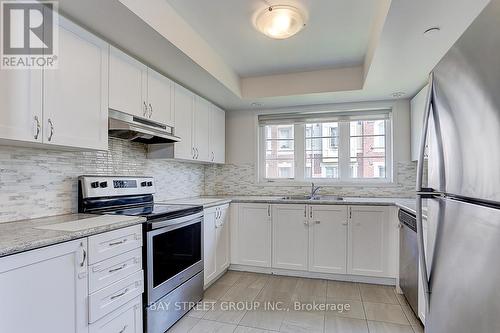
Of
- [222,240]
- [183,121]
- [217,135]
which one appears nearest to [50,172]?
[183,121]

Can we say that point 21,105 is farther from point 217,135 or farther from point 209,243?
point 217,135

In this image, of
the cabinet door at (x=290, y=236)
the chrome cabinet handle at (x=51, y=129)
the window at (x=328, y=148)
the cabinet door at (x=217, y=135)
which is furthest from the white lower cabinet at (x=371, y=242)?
the chrome cabinet handle at (x=51, y=129)

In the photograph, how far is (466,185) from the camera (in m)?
0.88

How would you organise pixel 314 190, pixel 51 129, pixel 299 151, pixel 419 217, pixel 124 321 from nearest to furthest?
pixel 419 217, pixel 51 129, pixel 124 321, pixel 314 190, pixel 299 151

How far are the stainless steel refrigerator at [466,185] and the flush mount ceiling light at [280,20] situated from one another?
4.03 ft

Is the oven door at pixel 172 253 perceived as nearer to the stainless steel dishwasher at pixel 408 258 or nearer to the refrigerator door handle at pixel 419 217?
the refrigerator door handle at pixel 419 217

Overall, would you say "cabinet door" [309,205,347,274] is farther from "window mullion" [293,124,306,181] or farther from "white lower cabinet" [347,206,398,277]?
"window mullion" [293,124,306,181]

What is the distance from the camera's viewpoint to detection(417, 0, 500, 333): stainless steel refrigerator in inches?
29.3

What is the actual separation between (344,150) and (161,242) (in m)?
2.73

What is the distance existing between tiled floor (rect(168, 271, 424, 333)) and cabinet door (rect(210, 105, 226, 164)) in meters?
1.56

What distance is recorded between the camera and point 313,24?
230 cm

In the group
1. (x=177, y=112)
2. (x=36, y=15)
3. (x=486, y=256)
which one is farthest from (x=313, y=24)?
(x=486, y=256)

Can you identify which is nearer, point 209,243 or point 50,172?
point 50,172

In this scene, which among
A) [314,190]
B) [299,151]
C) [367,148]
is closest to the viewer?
[314,190]
